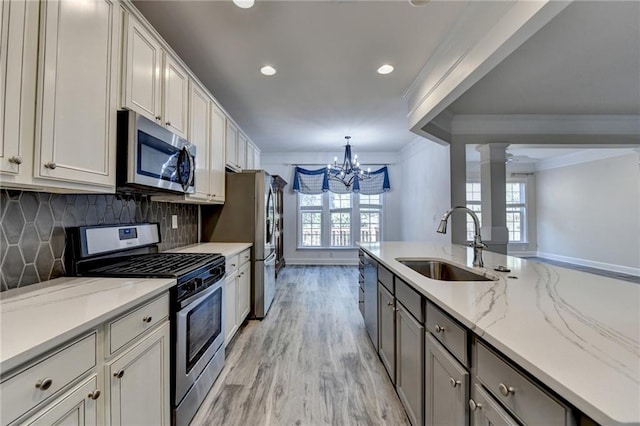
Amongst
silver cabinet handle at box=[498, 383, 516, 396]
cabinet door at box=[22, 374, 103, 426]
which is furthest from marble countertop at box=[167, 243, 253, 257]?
silver cabinet handle at box=[498, 383, 516, 396]

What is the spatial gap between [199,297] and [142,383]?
1.93 feet

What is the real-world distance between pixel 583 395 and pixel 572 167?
9.01 m

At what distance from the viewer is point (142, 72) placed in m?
1.73

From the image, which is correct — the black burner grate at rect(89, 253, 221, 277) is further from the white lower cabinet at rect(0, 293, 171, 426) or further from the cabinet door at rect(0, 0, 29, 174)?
the cabinet door at rect(0, 0, 29, 174)

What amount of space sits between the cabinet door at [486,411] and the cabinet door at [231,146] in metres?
3.13

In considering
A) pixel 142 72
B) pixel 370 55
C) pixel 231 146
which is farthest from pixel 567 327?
pixel 231 146

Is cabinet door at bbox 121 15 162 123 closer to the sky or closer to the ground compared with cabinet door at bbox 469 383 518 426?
closer to the sky

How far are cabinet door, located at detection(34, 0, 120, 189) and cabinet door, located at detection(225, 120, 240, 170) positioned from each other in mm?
1815

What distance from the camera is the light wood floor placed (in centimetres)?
180

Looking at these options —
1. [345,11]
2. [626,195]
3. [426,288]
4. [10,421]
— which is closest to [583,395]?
[426,288]

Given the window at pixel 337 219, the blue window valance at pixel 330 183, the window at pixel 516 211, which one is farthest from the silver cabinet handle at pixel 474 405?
the window at pixel 516 211

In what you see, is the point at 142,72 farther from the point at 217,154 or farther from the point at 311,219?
the point at 311,219

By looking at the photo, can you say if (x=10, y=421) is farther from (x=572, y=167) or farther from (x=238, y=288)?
(x=572, y=167)

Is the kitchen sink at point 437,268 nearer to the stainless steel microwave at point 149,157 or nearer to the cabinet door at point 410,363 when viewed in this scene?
the cabinet door at point 410,363
